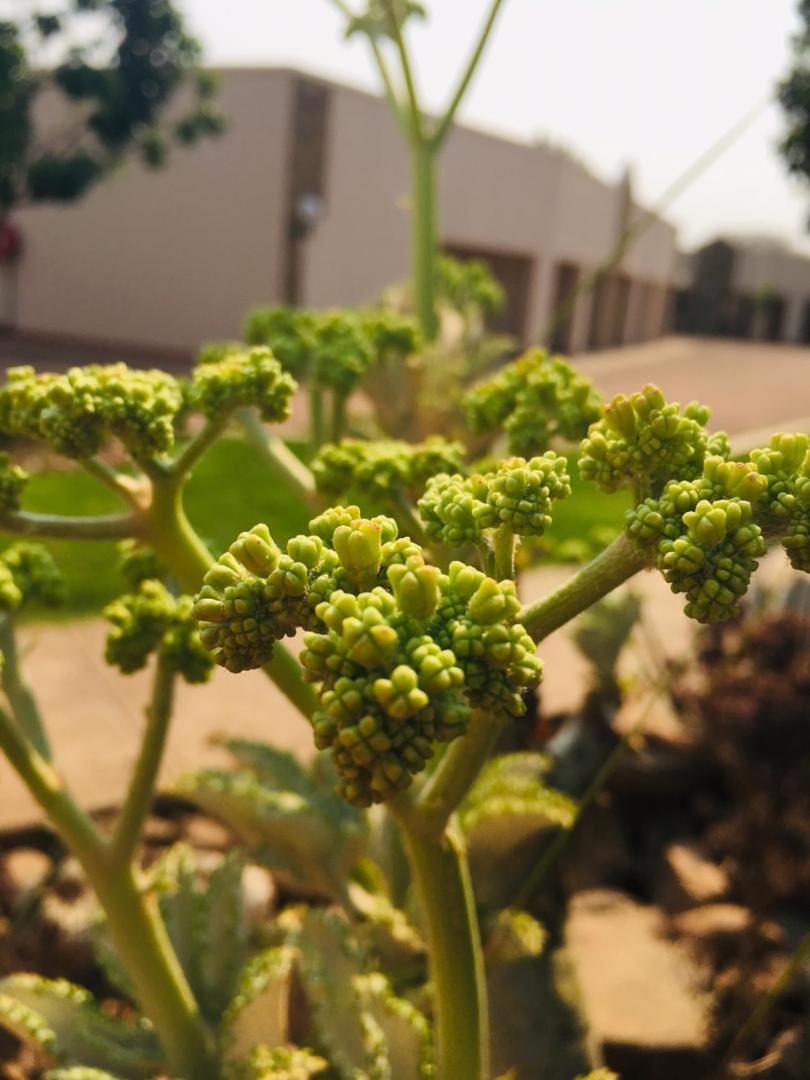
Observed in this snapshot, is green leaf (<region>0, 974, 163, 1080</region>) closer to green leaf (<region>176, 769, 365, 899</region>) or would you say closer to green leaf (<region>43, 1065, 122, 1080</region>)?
green leaf (<region>43, 1065, 122, 1080</region>)

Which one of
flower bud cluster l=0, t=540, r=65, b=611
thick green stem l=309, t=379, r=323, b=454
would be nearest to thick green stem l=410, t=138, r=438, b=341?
thick green stem l=309, t=379, r=323, b=454

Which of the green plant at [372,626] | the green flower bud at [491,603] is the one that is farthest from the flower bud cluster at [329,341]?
the green flower bud at [491,603]

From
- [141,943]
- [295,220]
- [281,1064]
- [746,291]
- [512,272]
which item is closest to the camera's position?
[281,1064]

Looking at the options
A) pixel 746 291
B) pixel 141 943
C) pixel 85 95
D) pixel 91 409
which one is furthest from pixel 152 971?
pixel 85 95

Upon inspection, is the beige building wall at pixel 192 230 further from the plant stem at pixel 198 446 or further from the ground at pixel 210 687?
the plant stem at pixel 198 446

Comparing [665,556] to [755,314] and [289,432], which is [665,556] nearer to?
[289,432]

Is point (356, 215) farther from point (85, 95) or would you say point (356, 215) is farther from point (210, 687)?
point (210, 687)

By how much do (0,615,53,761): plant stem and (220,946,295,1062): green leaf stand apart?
36 centimetres

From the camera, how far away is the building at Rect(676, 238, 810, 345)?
1.67 metres

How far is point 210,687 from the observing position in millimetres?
2854

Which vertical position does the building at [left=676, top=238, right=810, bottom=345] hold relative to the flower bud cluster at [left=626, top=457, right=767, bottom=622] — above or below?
above

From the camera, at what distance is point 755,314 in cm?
230

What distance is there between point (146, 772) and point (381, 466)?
479mm

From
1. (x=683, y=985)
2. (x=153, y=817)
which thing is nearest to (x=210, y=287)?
(x=153, y=817)
